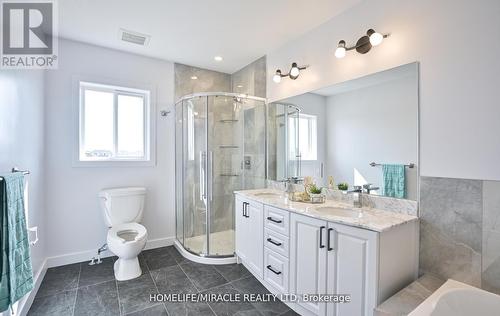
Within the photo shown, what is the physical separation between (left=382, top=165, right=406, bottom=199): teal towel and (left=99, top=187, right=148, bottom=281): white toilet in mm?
2330

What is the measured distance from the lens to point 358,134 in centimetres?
206

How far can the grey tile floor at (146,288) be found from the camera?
6.31ft

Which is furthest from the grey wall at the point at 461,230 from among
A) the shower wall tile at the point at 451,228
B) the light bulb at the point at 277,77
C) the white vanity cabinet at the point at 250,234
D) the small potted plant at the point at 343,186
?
the light bulb at the point at 277,77

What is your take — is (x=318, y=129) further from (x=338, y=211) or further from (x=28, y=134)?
(x=28, y=134)

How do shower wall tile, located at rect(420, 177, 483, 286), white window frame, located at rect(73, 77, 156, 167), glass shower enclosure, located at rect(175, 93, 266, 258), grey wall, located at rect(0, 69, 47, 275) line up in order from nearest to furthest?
shower wall tile, located at rect(420, 177, 483, 286) < grey wall, located at rect(0, 69, 47, 275) < white window frame, located at rect(73, 77, 156, 167) < glass shower enclosure, located at rect(175, 93, 266, 258)

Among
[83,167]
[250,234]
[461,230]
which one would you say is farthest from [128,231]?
[461,230]

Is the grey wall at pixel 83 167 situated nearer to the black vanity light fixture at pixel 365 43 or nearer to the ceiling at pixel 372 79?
the ceiling at pixel 372 79

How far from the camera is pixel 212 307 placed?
1.96 meters

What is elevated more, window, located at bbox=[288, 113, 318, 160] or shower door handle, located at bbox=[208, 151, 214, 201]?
window, located at bbox=[288, 113, 318, 160]

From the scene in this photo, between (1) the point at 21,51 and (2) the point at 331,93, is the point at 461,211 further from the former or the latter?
(1) the point at 21,51

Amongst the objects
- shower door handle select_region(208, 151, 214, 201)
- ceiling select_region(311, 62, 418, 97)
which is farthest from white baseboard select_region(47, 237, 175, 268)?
ceiling select_region(311, 62, 418, 97)

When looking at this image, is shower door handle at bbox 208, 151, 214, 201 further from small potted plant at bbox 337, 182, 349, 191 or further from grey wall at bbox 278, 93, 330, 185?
→ small potted plant at bbox 337, 182, 349, 191

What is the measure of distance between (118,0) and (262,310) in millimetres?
2828

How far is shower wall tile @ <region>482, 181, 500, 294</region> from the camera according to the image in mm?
1313
